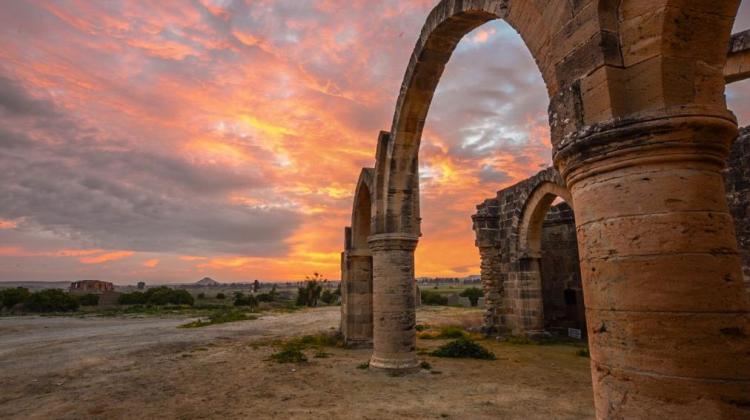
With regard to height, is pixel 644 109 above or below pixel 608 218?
above

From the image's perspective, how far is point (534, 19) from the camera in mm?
3480

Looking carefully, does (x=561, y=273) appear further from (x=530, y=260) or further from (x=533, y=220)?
(x=533, y=220)

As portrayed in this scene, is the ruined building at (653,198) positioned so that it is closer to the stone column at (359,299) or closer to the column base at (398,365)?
the column base at (398,365)

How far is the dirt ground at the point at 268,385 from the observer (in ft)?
17.6

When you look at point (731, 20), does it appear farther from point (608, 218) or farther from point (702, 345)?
point (702, 345)

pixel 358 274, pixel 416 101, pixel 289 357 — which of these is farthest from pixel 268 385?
pixel 416 101

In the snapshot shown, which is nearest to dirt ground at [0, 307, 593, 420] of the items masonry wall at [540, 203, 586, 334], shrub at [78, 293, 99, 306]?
masonry wall at [540, 203, 586, 334]

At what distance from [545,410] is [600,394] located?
3.61 meters

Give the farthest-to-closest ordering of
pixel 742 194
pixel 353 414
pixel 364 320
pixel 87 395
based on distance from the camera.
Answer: pixel 364 320, pixel 742 194, pixel 87 395, pixel 353 414

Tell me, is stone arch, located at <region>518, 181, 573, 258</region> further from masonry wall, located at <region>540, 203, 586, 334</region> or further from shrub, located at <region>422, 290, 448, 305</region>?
shrub, located at <region>422, 290, 448, 305</region>

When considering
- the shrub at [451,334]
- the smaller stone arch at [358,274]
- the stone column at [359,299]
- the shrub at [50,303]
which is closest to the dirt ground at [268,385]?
the stone column at [359,299]

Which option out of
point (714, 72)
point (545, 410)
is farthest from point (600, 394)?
point (545, 410)

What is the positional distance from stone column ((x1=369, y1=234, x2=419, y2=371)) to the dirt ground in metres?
0.35

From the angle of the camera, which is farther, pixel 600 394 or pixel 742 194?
pixel 742 194
